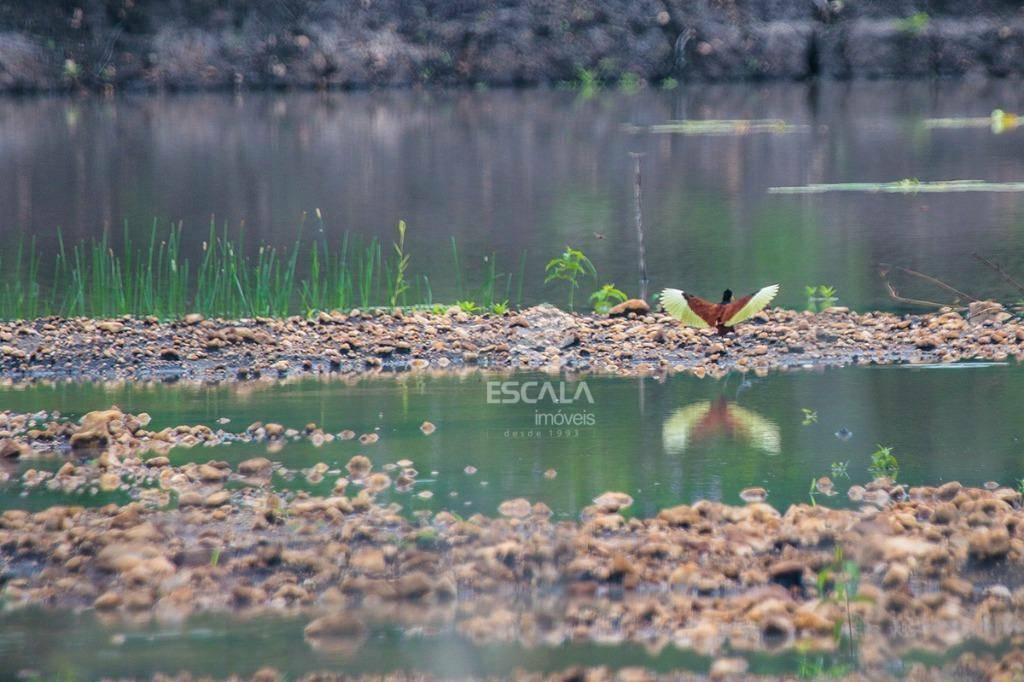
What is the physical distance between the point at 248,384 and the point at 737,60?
30.7 m

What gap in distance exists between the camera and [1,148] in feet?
83.7

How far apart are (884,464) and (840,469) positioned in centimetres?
18

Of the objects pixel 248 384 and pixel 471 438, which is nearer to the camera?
pixel 471 438

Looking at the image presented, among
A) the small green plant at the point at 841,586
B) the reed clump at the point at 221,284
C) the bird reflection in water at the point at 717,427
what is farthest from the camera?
the reed clump at the point at 221,284

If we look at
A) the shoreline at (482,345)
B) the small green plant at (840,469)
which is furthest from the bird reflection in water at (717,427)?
the shoreline at (482,345)

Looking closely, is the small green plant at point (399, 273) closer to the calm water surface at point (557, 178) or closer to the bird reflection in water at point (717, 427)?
the calm water surface at point (557, 178)

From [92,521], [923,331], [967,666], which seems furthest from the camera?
[923,331]

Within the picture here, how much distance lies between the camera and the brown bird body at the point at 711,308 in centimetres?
866

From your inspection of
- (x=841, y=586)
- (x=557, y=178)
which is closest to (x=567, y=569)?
(x=841, y=586)

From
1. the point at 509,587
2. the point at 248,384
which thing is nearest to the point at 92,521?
the point at 509,587

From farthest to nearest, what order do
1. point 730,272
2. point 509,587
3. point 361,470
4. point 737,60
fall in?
point 737,60, point 730,272, point 361,470, point 509,587

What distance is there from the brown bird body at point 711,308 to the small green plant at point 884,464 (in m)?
2.26

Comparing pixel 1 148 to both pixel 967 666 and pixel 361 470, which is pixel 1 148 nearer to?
pixel 361 470

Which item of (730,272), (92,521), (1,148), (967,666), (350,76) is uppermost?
(350,76)
